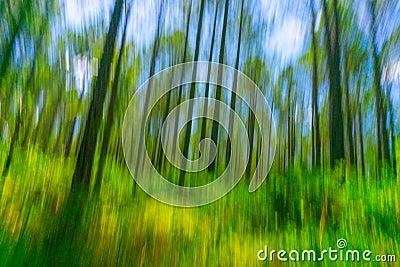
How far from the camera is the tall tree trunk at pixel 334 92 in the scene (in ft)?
4.58

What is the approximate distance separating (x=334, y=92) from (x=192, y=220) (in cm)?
64

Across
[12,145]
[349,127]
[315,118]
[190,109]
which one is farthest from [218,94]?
[12,145]

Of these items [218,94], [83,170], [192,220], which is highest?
[218,94]

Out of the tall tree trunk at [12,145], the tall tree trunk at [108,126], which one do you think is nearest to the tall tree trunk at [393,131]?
the tall tree trunk at [108,126]

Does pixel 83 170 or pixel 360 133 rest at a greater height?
pixel 360 133

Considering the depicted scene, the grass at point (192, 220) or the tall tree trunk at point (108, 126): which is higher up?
the tall tree trunk at point (108, 126)

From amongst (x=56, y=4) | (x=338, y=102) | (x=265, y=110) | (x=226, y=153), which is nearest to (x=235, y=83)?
Result: (x=265, y=110)

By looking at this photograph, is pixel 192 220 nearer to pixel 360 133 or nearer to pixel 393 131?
pixel 360 133

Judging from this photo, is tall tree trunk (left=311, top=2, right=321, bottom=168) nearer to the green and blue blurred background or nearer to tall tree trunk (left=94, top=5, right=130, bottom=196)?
the green and blue blurred background

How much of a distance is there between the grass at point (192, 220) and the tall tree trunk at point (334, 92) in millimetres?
104

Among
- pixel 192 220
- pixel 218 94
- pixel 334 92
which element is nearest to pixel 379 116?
pixel 334 92

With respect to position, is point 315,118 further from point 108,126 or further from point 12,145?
point 12,145

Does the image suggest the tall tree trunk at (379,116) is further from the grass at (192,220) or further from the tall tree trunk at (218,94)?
the tall tree trunk at (218,94)

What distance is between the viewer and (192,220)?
135 centimetres
